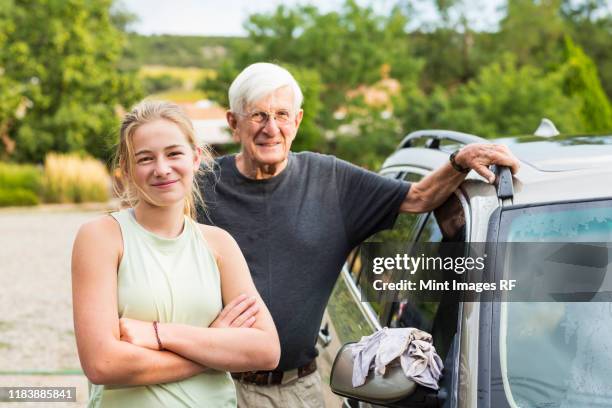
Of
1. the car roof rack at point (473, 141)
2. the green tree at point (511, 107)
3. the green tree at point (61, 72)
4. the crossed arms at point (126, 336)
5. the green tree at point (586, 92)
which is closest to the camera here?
the crossed arms at point (126, 336)

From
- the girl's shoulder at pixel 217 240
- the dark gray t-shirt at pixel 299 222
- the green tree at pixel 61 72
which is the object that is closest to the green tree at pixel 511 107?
the green tree at pixel 61 72

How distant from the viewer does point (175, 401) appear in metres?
2.11

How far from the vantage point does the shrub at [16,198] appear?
2511 cm

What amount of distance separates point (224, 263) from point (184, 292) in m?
0.17

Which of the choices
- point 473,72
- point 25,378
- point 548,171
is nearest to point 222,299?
point 548,171

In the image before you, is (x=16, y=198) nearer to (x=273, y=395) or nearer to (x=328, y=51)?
(x=328, y=51)

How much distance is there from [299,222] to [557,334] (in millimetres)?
1037

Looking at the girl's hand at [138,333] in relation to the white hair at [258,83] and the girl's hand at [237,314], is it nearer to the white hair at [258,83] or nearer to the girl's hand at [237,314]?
the girl's hand at [237,314]

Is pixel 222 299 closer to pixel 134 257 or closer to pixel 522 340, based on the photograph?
pixel 134 257

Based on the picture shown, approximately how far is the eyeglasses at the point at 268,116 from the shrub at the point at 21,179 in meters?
24.4

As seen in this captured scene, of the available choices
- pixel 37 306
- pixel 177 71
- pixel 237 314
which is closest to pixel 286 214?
pixel 237 314

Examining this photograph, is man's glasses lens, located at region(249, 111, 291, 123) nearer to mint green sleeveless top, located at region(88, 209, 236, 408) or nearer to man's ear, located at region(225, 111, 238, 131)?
man's ear, located at region(225, 111, 238, 131)

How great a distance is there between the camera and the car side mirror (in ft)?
7.15

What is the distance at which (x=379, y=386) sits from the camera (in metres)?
2.21
